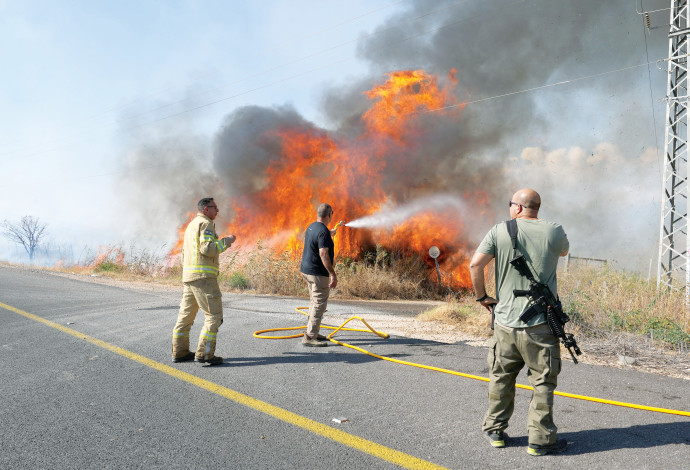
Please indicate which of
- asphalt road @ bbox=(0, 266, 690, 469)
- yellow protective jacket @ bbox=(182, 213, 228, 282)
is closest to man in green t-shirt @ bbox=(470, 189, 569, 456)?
asphalt road @ bbox=(0, 266, 690, 469)

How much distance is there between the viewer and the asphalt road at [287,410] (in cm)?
276

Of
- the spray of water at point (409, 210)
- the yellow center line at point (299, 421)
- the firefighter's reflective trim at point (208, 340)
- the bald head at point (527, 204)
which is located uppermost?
the spray of water at point (409, 210)

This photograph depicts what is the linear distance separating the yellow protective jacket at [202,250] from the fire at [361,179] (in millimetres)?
11592

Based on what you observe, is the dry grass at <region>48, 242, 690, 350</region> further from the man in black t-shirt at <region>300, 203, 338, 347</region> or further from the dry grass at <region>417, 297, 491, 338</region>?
the man in black t-shirt at <region>300, 203, 338, 347</region>

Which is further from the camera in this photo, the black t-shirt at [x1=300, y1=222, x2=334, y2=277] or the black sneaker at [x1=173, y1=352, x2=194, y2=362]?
the black t-shirt at [x1=300, y1=222, x2=334, y2=277]

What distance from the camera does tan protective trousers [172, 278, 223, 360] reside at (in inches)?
187

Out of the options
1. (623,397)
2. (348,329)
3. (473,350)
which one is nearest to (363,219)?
(348,329)

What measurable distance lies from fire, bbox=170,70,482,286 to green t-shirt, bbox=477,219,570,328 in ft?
44.9

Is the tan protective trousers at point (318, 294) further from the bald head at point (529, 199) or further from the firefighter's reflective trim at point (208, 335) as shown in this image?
the bald head at point (529, 199)

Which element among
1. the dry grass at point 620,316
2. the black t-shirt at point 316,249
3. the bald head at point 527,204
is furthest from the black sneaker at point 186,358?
the dry grass at point 620,316

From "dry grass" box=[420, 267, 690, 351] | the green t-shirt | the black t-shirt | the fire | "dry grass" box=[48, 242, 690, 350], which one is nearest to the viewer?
the green t-shirt

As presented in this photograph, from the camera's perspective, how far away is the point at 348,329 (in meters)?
6.72

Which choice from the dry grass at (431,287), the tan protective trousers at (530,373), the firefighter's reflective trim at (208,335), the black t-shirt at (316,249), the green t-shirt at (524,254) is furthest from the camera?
the dry grass at (431,287)

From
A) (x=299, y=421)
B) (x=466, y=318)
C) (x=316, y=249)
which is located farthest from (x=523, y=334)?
(x=466, y=318)
